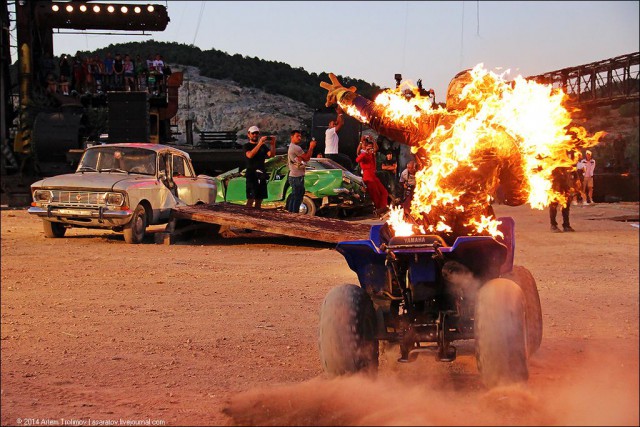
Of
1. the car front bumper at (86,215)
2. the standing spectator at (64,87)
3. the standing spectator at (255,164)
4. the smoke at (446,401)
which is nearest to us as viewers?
the smoke at (446,401)

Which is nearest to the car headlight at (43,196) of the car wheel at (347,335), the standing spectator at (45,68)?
the car wheel at (347,335)

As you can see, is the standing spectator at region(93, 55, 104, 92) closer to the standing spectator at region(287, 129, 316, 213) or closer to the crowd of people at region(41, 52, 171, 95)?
the crowd of people at region(41, 52, 171, 95)

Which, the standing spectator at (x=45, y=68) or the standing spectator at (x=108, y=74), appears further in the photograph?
the standing spectator at (x=108, y=74)

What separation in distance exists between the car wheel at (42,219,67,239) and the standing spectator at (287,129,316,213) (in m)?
4.29

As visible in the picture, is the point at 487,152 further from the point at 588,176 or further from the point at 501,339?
the point at 588,176

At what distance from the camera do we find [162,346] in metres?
7.74

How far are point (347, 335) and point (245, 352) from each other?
199cm

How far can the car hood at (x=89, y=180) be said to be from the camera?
16.1m

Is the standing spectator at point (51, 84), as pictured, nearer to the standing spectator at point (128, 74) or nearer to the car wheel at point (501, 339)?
the standing spectator at point (128, 74)

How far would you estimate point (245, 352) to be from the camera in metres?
7.51

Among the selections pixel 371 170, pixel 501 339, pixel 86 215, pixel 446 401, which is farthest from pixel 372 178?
pixel 501 339

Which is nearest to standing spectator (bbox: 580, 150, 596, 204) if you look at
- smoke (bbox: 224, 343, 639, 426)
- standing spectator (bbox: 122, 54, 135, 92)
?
standing spectator (bbox: 122, 54, 135, 92)

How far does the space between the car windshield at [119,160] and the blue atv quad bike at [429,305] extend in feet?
38.2

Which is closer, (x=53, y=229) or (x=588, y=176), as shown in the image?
(x=53, y=229)
